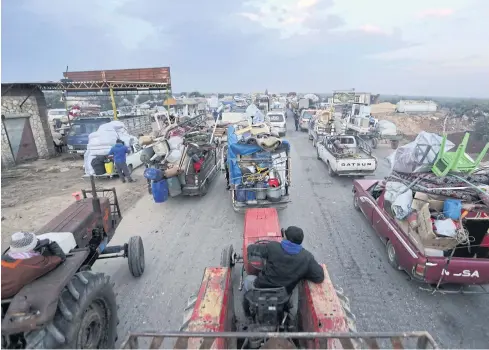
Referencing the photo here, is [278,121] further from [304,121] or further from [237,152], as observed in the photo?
[237,152]

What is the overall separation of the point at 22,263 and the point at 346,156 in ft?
36.1

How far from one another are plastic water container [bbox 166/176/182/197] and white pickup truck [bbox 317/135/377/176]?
5.96 m

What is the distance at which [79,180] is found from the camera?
1180 cm

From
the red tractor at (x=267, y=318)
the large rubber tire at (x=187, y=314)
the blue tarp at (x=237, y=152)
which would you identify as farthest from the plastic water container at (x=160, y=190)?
the large rubber tire at (x=187, y=314)

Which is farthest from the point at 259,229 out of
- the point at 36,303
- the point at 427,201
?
the point at 36,303

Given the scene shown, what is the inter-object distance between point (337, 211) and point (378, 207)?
6.51 feet

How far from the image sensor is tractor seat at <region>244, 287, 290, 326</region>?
Result: 10.6ft

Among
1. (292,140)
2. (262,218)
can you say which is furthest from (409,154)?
(292,140)

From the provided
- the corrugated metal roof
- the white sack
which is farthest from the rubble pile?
the white sack

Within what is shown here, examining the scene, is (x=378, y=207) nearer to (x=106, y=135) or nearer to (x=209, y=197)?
(x=209, y=197)

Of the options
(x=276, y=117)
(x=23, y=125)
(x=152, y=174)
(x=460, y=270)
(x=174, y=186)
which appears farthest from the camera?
(x=276, y=117)

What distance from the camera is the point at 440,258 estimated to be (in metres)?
4.58

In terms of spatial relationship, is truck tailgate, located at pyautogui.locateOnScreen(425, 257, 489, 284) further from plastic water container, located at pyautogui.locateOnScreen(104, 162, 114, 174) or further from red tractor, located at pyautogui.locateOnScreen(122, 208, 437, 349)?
plastic water container, located at pyautogui.locateOnScreen(104, 162, 114, 174)

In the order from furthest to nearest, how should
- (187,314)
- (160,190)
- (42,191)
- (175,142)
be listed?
1. (42,191)
2. (175,142)
3. (160,190)
4. (187,314)
